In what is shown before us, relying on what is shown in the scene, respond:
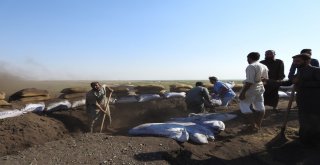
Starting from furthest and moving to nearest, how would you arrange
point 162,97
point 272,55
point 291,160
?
point 162,97
point 272,55
point 291,160

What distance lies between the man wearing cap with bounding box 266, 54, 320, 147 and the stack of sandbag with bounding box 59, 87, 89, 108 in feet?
25.7

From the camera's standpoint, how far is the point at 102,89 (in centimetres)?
983

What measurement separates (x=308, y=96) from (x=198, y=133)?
200cm

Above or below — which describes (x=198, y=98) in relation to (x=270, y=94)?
below

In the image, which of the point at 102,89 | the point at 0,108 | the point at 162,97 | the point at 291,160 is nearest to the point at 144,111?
the point at 162,97

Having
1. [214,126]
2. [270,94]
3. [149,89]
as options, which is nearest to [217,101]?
[270,94]

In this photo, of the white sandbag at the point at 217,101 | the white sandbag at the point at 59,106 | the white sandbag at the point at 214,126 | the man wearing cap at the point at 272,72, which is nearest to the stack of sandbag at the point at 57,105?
the white sandbag at the point at 59,106

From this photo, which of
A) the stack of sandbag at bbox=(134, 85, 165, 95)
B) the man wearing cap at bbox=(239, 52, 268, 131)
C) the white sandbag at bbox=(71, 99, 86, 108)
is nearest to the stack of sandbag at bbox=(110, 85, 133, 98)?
the stack of sandbag at bbox=(134, 85, 165, 95)

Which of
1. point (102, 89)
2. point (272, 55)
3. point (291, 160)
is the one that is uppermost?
point (272, 55)

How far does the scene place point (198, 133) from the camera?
285 inches

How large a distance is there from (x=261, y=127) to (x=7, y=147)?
5.14 m

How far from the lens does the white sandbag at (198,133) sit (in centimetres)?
709

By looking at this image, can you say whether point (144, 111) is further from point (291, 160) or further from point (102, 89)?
point (291, 160)

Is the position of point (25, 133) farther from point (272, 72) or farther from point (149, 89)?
point (149, 89)
